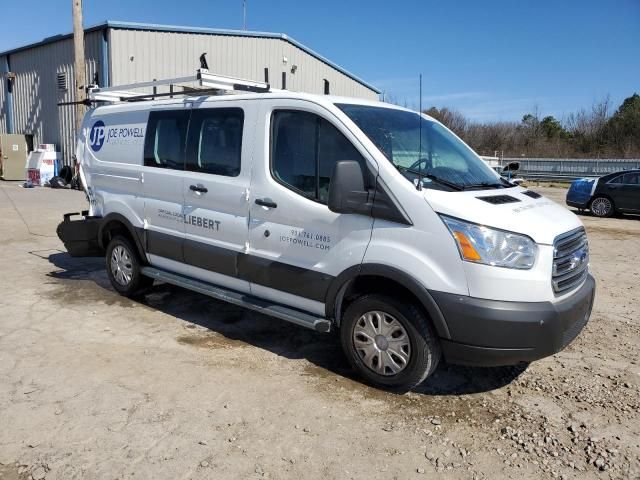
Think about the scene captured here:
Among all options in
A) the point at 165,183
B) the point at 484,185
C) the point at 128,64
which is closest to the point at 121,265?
the point at 165,183

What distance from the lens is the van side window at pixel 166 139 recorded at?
17.5ft

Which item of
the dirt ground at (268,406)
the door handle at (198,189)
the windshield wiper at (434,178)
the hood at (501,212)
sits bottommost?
the dirt ground at (268,406)

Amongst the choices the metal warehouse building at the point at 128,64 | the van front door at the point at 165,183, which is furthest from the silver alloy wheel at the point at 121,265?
the metal warehouse building at the point at 128,64

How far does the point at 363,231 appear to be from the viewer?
3.92 meters

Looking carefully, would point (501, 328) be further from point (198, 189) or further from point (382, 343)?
point (198, 189)

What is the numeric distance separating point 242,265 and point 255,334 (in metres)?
0.82

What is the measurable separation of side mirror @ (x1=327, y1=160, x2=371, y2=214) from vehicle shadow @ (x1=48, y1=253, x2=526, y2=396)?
137cm

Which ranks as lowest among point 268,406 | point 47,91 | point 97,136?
point 268,406

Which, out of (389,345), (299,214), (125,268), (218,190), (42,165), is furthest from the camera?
(42,165)

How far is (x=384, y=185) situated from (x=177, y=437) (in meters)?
2.14

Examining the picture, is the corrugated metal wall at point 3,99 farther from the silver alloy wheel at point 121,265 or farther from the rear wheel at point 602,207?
the rear wheel at point 602,207

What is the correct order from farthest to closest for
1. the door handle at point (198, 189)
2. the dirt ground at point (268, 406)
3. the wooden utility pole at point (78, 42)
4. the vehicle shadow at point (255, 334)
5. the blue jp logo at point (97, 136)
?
the wooden utility pole at point (78, 42) → the blue jp logo at point (97, 136) → the door handle at point (198, 189) → the vehicle shadow at point (255, 334) → the dirt ground at point (268, 406)

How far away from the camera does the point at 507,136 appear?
182 ft

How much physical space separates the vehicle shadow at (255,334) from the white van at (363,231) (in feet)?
1.45
